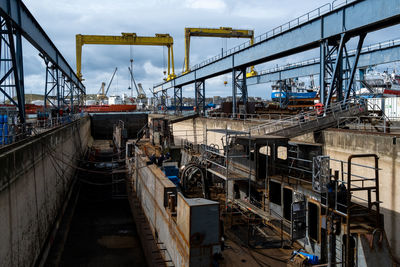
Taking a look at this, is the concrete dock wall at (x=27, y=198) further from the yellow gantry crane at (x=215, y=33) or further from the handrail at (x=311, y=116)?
the yellow gantry crane at (x=215, y=33)

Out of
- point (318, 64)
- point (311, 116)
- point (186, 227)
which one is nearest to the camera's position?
point (186, 227)

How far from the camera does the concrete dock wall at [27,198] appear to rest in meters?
10.1

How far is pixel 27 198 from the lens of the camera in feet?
41.4

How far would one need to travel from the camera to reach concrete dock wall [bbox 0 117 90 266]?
10070 mm

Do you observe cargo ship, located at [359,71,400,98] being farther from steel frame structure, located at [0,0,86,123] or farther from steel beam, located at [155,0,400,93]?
steel frame structure, located at [0,0,86,123]

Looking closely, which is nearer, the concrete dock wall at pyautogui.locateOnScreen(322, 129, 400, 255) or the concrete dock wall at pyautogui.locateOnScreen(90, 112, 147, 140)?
the concrete dock wall at pyautogui.locateOnScreen(322, 129, 400, 255)

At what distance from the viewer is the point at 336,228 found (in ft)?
31.3

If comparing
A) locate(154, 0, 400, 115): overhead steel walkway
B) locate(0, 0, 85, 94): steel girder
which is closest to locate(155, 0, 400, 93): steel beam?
locate(154, 0, 400, 115): overhead steel walkway

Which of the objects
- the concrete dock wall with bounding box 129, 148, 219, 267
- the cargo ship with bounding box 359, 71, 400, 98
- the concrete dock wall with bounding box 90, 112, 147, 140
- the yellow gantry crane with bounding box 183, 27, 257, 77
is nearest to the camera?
the concrete dock wall with bounding box 129, 148, 219, 267

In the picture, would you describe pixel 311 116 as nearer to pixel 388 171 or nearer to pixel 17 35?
pixel 388 171

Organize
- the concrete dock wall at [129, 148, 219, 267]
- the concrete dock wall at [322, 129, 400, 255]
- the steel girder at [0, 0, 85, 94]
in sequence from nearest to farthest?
the concrete dock wall at [129, 148, 219, 267] < the concrete dock wall at [322, 129, 400, 255] < the steel girder at [0, 0, 85, 94]

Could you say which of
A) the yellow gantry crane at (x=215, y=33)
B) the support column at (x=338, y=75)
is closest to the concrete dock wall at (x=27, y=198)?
the support column at (x=338, y=75)

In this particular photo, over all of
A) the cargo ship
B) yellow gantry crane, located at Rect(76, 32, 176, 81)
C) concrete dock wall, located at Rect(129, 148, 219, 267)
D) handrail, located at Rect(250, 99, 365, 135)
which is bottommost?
concrete dock wall, located at Rect(129, 148, 219, 267)

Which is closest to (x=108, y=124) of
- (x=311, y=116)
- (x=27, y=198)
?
(x=27, y=198)
